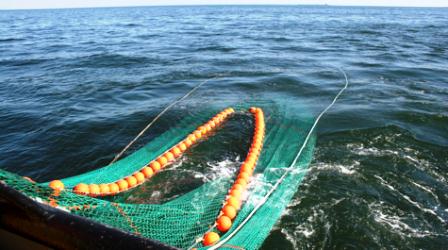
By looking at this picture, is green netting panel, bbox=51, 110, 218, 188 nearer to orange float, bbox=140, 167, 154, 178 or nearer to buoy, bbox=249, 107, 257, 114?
orange float, bbox=140, 167, 154, 178

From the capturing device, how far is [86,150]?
8.62 meters

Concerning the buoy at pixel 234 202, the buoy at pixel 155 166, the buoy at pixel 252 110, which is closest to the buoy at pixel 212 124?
the buoy at pixel 252 110

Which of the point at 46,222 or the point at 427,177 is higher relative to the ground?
the point at 46,222

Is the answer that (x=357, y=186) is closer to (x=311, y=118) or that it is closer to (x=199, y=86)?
(x=311, y=118)

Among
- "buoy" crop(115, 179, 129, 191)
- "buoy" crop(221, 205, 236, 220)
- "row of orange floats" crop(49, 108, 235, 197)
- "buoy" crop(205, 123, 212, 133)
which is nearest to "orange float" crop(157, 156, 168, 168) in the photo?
"row of orange floats" crop(49, 108, 235, 197)

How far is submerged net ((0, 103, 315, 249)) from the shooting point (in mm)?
4515

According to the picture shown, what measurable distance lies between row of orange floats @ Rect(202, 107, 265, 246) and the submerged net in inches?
5.7

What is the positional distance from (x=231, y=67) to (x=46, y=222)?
1608cm

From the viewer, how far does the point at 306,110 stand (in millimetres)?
10836

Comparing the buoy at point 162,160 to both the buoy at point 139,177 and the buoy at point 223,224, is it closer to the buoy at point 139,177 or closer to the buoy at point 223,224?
the buoy at point 139,177

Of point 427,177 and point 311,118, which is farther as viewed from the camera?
point 311,118

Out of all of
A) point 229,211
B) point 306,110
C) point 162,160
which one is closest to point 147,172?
point 162,160

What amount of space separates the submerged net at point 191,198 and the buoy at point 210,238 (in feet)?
0.52

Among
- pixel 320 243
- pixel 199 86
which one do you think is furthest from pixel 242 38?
pixel 320 243
